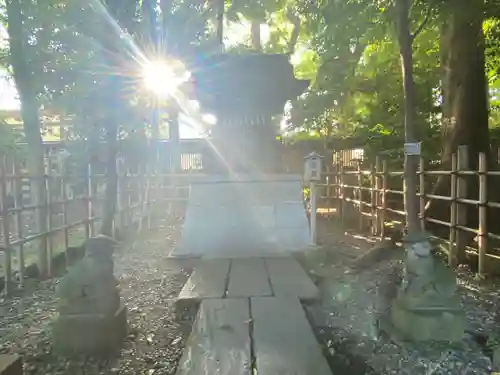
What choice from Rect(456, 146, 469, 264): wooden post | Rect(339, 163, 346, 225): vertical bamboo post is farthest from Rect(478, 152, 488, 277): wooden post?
Rect(339, 163, 346, 225): vertical bamboo post

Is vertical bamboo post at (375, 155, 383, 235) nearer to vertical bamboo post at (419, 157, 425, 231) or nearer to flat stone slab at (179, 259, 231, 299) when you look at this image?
vertical bamboo post at (419, 157, 425, 231)

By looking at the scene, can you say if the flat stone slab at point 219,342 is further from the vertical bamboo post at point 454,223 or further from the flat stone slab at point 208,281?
the vertical bamboo post at point 454,223

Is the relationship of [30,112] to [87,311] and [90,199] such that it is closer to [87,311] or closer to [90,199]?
[90,199]

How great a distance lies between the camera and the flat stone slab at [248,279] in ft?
13.1

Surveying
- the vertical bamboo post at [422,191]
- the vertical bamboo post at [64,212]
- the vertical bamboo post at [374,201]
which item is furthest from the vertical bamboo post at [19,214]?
the vertical bamboo post at [374,201]

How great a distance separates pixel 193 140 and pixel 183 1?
8121 millimetres

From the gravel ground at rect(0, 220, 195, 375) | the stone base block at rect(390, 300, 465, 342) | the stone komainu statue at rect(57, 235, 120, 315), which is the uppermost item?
the stone komainu statue at rect(57, 235, 120, 315)

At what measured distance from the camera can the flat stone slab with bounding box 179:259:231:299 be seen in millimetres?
4012

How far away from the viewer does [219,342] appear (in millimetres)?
2932

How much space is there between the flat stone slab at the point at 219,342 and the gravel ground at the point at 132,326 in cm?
30

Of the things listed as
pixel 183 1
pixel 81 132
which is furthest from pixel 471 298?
pixel 183 1

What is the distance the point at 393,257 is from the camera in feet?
22.1

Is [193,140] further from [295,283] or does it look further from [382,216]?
[295,283]

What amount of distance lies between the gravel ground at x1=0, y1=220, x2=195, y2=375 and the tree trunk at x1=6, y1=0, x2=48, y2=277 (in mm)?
780
